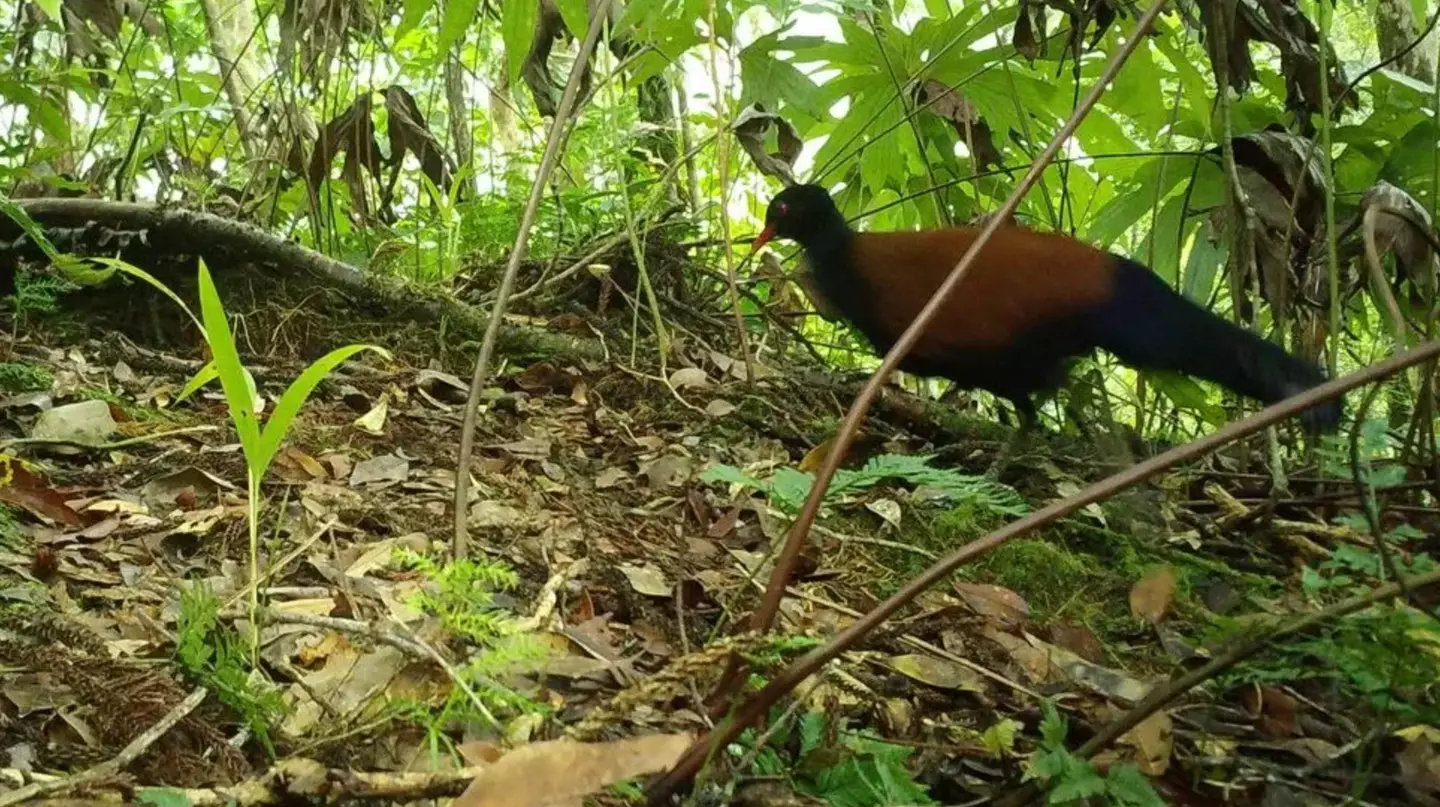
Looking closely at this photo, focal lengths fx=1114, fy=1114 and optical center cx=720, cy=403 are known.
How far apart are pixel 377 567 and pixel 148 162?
9.29ft

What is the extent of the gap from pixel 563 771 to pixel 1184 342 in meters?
1.97

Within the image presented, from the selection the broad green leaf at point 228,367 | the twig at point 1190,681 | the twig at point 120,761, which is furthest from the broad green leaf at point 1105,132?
the twig at point 120,761

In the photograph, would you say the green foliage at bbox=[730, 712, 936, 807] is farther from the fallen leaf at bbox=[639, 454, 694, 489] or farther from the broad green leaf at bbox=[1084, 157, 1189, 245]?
the broad green leaf at bbox=[1084, 157, 1189, 245]

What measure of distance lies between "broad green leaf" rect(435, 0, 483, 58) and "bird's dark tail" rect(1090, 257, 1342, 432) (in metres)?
1.43

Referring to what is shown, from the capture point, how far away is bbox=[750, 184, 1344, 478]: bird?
7.64 ft

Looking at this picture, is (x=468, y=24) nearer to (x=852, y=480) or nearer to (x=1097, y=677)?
(x=852, y=480)

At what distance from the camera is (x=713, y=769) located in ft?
3.52

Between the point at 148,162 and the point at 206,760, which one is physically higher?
the point at 148,162

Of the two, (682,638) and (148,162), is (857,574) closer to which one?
(682,638)

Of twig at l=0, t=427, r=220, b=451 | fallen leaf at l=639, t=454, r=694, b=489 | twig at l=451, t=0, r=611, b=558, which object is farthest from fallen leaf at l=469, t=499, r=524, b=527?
twig at l=0, t=427, r=220, b=451

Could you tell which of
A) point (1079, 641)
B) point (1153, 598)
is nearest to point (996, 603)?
point (1079, 641)

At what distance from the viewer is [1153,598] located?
5.51ft

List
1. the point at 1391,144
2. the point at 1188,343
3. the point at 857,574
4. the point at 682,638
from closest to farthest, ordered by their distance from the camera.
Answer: the point at 682,638 < the point at 857,574 < the point at 1188,343 < the point at 1391,144

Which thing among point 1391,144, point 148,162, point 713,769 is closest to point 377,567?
point 713,769
